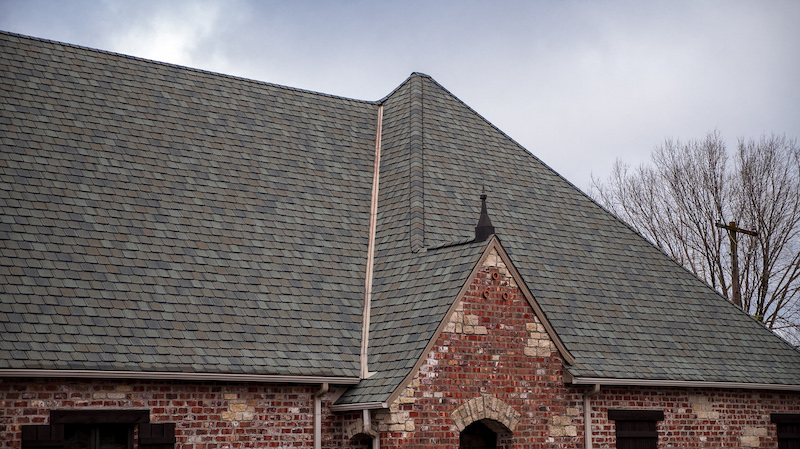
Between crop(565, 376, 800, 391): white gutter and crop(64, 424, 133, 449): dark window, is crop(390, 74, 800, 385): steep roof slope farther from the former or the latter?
crop(64, 424, 133, 449): dark window

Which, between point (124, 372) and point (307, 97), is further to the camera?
point (307, 97)

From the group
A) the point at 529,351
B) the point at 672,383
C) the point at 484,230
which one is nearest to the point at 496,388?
the point at 529,351

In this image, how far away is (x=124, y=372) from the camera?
42.3 ft

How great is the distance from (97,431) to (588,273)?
30.1 feet

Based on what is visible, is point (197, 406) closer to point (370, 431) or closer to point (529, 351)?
point (370, 431)

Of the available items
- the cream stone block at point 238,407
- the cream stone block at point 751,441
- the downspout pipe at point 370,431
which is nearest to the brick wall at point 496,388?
the downspout pipe at point 370,431

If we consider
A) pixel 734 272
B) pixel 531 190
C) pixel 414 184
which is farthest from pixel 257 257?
pixel 734 272

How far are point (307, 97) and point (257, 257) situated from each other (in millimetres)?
5586

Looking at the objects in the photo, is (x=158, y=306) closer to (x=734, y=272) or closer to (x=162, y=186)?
(x=162, y=186)

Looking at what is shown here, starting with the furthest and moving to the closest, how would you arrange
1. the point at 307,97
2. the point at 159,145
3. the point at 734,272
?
1. the point at 734,272
2. the point at 307,97
3. the point at 159,145

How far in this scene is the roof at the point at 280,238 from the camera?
1401 centimetres

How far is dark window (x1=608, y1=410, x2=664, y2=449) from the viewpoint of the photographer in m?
16.2

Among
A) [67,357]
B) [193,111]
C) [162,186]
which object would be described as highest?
[193,111]

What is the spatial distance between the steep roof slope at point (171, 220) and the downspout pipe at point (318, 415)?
265mm
